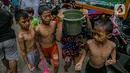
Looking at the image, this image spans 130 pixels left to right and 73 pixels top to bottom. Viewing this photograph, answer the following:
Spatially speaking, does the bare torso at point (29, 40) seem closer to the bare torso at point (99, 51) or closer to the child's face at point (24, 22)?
the child's face at point (24, 22)

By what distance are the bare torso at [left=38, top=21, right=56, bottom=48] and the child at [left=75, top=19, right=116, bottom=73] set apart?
782 mm

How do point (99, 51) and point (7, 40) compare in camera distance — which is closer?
point (99, 51)

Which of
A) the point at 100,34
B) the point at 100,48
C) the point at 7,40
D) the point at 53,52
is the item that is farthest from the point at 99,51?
the point at 7,40

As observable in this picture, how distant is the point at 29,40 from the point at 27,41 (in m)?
0.04

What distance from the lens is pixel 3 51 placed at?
3.33 metres

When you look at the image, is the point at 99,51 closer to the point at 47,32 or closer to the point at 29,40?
the point at 47,32

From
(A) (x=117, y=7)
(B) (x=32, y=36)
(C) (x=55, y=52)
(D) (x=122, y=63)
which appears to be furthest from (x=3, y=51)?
(A) (x=117, y=7)

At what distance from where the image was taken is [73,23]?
2.70 meters

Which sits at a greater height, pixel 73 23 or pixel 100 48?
pixel 73 23

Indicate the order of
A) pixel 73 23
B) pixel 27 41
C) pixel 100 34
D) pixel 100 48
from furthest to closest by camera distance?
pixel 27 41 < pixel 73 23 < pixel 100 48 < pixel 100 34

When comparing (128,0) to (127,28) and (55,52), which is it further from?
(55,52)

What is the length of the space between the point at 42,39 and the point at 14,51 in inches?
25.2

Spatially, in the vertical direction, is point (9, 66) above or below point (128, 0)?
below

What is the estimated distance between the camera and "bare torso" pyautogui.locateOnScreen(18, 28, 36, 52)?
294 centimetres
